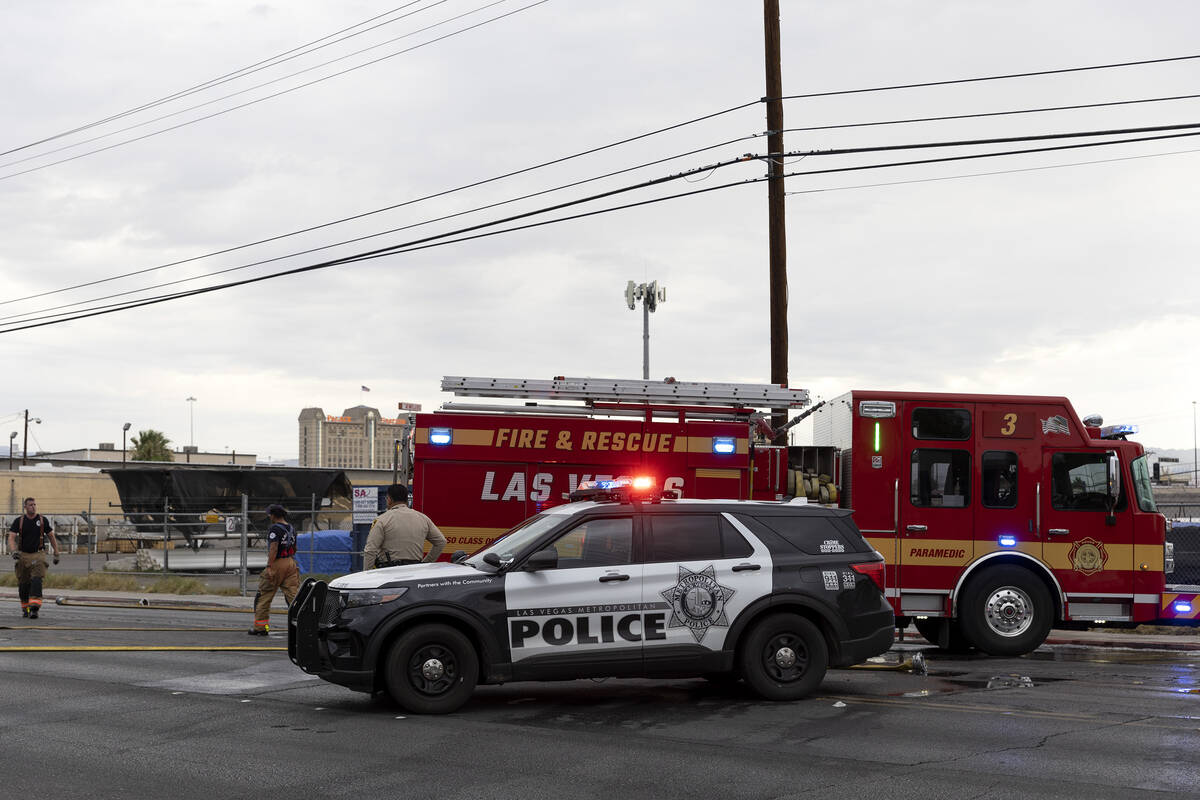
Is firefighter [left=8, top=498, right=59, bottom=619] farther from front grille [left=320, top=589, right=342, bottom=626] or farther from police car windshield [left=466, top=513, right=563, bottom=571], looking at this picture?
police car windshield [left=466, top=513, right=563, bottom=571]

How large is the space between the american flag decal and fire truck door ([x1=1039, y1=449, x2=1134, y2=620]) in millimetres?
393

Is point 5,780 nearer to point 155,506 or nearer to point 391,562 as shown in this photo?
point 391,562

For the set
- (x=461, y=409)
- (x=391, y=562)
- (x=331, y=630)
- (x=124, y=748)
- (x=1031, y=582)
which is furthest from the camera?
(x=461, y=409)

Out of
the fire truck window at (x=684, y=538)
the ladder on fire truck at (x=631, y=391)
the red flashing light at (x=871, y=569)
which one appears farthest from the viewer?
the ladder on fire truck at (x=631, y=391)

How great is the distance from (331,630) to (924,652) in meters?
7.57

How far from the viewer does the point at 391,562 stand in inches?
467

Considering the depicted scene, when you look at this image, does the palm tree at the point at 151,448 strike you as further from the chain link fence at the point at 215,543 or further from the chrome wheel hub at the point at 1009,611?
the chrome wheel hub at the point at 1009,611

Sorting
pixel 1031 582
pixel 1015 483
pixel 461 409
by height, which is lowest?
pixel 1031 582

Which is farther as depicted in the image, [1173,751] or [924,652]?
[924,652]

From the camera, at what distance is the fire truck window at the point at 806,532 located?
9.84m

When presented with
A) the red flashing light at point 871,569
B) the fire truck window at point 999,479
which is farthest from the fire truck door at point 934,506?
the red flashing light at point 871,569

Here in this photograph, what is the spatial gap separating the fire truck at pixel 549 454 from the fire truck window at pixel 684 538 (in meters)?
4.39

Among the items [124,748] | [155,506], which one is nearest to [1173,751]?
[124,748]

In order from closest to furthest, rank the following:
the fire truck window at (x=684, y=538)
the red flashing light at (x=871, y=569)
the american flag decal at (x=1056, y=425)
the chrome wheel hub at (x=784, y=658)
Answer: the fire truck window at (x=684, y=538) → the chrome wheel hub at (x=784, y=658) → the red flashing light at (x=871, y=569) → the american flag decal at (x=1056, y=425)
